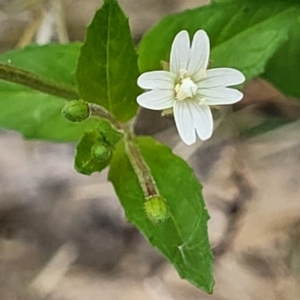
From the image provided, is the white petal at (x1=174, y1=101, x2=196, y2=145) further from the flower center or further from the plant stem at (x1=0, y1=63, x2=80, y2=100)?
the plant stem at (x1=0, y1=63, x2=80, y2=100)

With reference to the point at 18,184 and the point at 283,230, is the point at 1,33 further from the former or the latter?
the point at 283,230

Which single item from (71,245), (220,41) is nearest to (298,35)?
(220,41)

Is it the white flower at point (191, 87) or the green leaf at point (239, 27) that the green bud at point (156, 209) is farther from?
the green leaf at point (239, 27)

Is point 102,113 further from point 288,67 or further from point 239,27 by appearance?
point 288,67

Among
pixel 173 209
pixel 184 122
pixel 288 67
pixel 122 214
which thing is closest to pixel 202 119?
pixel 184 122

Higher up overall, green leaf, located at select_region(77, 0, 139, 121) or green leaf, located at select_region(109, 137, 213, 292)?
green leaf, located at select_region(77, 0, 139, 121)

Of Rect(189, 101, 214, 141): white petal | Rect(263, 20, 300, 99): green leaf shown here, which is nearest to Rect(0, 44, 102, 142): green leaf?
Rect(189, 101, 214, 141): white petal

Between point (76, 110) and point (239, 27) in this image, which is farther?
point (239, 27)

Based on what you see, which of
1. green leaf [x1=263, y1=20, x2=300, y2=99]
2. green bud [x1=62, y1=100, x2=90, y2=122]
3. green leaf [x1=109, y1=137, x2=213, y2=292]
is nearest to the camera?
green bud [x1=62, y1=100, x2=90, y2=122]
